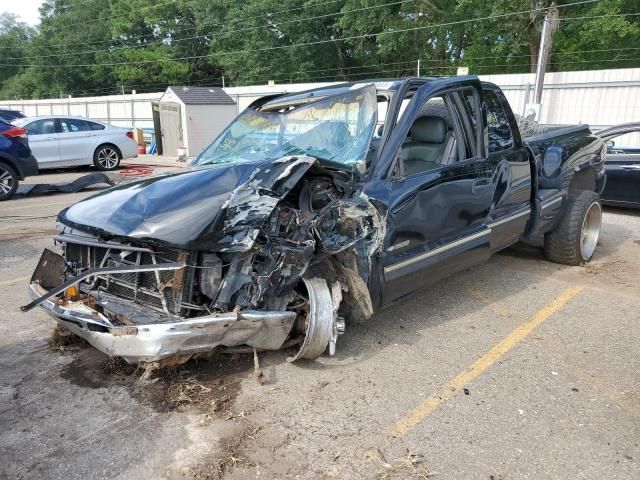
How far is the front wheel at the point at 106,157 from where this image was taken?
49.3 feet

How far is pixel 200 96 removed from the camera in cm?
2000

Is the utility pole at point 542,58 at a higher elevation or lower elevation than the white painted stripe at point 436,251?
higher

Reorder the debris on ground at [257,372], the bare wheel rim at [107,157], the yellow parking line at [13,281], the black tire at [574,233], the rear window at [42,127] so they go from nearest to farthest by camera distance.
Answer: the debris on ground at [257,372], the yellow parking line at [13,281], the black tire at [574,233], the rear window at [42,127], the bare wheel rim at [107,157]

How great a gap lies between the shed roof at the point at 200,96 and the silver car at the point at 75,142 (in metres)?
4.21

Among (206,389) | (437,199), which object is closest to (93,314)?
(206,389)

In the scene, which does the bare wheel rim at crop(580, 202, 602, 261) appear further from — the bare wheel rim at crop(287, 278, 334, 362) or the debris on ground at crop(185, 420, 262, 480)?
the debris on ground at crop(185, 420, 262, 480)

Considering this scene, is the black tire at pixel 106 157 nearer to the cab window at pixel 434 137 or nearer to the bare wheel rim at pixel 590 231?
the cab window at pixel 434 137

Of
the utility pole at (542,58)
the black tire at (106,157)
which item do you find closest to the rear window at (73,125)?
the black tire at (106,157)

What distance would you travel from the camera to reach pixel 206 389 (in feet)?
10.9

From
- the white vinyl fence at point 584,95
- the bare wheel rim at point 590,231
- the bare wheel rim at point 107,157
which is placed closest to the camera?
the bare wheel rim at point 590,231

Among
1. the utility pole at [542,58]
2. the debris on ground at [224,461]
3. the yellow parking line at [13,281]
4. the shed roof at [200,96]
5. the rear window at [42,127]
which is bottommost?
the yellow parking line at [13,281]

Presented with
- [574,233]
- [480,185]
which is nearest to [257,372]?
[480,185]

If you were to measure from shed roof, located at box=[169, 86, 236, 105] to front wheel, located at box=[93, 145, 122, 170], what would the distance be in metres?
4.68

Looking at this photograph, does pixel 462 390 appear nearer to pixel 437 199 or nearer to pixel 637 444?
pixel 637 444
